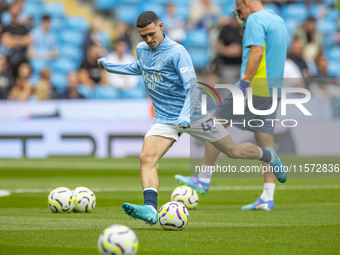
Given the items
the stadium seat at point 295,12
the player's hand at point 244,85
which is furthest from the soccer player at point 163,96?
the stadium seat at point 295,12

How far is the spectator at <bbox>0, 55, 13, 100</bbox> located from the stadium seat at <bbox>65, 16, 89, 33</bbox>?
138 inches

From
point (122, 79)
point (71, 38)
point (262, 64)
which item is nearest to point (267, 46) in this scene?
point (262, 64)

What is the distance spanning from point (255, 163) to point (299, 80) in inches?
183

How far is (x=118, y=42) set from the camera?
20.8 metres

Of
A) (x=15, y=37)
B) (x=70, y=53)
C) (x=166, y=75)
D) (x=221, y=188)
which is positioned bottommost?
(x=221, y=188)

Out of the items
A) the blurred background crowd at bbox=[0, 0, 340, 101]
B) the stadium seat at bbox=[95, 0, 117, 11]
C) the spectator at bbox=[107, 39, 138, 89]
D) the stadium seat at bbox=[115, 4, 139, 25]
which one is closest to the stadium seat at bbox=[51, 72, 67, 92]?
the blurred background crowd at bbox=[0, 0, 340, 101]

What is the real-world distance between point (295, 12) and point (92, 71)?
747cm

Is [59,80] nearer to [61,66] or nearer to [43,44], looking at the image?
[61,66]

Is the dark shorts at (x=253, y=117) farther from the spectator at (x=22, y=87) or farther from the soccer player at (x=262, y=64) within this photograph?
the spectator at (x=22, y=87)

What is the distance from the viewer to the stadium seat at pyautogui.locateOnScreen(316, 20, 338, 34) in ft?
80.7

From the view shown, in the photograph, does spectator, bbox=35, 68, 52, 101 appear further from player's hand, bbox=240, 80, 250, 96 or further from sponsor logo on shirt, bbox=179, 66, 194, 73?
sponsor logo on shirt, bbox=179, 66, 194, 73

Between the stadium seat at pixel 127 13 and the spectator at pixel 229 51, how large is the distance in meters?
5.37

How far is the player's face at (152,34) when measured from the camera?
308 inches

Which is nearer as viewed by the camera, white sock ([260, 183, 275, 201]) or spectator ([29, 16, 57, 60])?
white sock ([260, 183, 275, 201])
